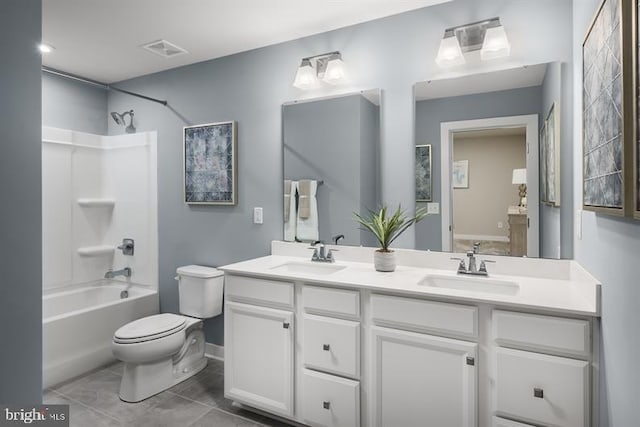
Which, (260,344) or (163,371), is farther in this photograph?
(163,371)

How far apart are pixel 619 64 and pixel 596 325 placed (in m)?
0.92

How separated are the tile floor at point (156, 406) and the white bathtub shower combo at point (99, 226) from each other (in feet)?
1.18

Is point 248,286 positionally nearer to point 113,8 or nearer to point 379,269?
point 379,269

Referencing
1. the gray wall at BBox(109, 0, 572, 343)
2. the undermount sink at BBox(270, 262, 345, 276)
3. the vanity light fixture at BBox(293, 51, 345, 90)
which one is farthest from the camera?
the vanity light fixture at BBox(293, 51, 345, 90)

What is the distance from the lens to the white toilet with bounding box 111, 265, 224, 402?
2348 millimetres

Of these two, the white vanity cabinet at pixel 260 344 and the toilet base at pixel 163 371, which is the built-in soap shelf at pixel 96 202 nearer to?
the toilet base at pixel 163 371

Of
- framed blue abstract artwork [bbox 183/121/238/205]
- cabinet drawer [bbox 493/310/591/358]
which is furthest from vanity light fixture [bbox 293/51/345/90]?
cabinet drawer [bbox 493/310/591/358]

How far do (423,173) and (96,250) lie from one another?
3061 mm

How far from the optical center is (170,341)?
96.9 inches

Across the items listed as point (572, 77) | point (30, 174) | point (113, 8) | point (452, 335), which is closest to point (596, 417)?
point (452, 335)

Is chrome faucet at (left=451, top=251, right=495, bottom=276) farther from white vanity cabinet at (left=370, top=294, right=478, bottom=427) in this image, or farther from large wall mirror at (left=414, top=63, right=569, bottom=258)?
white vanity cabinet at (left=370, top=294, right=478, bottom=427)

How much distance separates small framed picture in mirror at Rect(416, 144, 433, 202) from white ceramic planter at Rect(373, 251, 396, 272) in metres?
0.41

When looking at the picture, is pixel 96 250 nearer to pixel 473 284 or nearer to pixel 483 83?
pixel 473 284

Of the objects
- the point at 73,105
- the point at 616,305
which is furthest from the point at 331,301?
the point at 73,105
